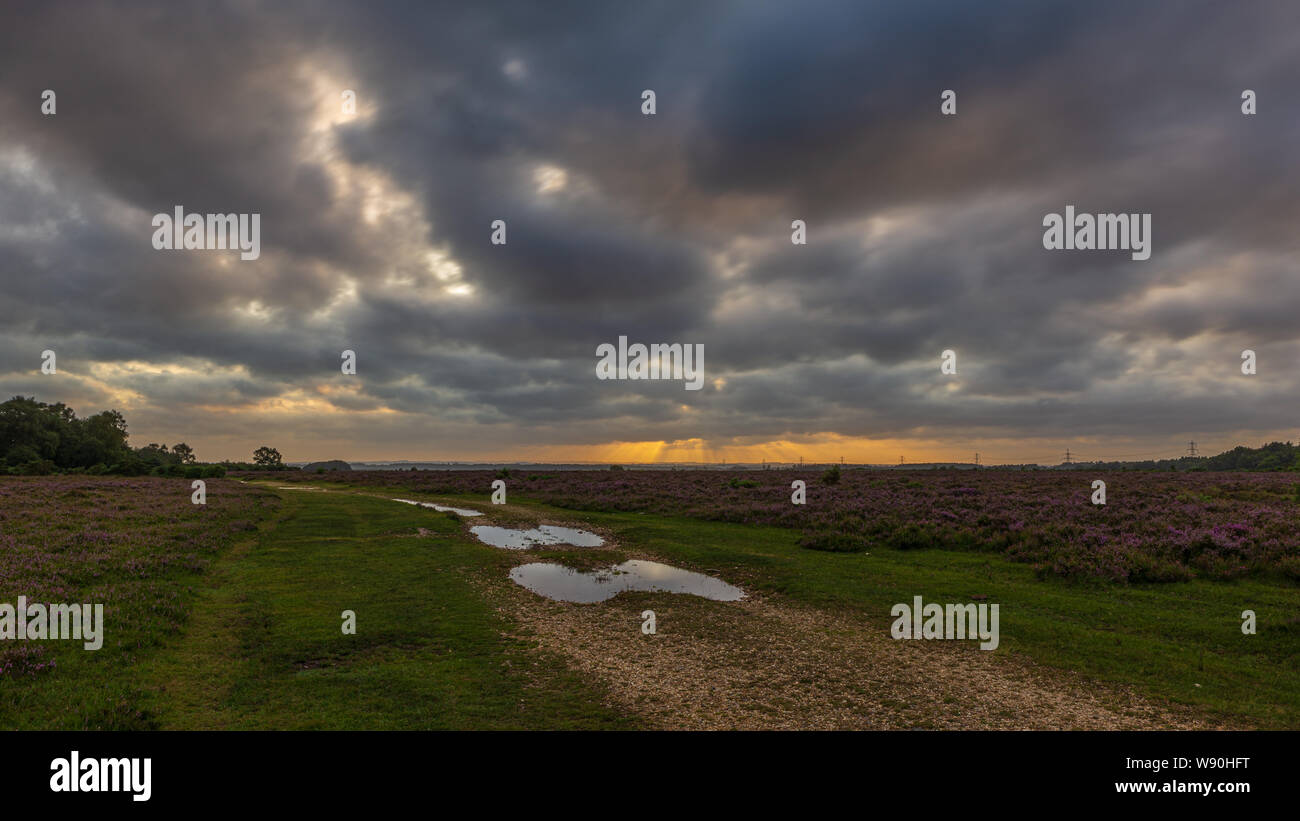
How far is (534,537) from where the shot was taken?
3269cm

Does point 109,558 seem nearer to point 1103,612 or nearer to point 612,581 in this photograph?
point 612,581

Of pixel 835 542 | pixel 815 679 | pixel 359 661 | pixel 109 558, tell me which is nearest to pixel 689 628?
pixel 815 679

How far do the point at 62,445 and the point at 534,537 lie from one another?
10121 cm

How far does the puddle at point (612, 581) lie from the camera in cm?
1915

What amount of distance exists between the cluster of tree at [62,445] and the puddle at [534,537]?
242ft

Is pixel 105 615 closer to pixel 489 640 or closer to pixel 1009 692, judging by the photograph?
pixel 489 640

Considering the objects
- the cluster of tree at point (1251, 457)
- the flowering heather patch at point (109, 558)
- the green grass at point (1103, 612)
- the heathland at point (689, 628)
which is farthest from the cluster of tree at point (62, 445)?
the cluster of tree at point (1251, 457)

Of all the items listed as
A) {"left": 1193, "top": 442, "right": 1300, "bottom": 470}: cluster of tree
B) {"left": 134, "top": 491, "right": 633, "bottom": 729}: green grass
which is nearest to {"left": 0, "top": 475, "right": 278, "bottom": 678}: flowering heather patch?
{"left": 134, "top": 491, "right": 633, "bottom": 729}: green grass

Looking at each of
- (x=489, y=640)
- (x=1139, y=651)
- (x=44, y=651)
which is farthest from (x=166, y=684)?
(x=1139, y=651)

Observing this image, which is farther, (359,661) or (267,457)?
(267,457)

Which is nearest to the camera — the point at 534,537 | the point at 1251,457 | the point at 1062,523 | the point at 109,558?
the point at 109,558

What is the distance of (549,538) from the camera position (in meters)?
32.5

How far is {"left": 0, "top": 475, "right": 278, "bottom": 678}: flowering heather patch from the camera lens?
40.4 feet
